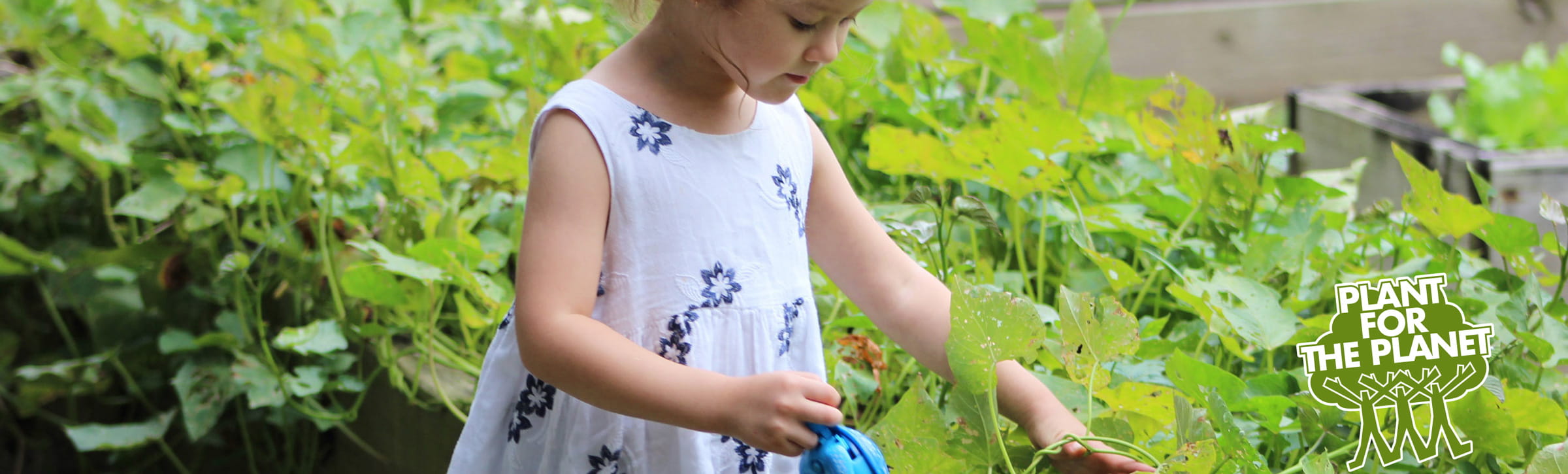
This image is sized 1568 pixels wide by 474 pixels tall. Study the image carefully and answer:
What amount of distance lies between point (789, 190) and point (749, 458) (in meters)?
0.19

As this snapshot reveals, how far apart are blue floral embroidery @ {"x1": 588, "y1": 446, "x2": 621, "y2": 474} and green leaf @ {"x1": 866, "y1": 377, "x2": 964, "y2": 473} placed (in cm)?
19

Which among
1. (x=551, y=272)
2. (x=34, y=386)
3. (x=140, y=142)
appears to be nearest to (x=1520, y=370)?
(x=551, y=272)

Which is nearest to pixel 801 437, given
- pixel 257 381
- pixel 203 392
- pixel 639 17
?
pixel 639 17

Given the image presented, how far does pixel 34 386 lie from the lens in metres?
1.63

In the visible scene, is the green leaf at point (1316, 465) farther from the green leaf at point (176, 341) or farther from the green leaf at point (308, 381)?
the green leaf at point (176, 341)

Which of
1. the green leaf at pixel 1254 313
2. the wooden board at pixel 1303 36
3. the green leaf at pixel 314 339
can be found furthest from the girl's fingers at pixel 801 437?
the wooden board at pixel 1303 36

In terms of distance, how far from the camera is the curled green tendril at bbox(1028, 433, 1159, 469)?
671mm

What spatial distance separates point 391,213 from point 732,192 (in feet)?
2.10

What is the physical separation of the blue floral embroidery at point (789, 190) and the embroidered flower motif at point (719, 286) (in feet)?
0.21

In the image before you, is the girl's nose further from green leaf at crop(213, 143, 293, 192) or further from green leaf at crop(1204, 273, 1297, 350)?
green leaf at crop(213, 143, 293, 192)

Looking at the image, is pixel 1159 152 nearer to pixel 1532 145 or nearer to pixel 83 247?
pixel 1532 145

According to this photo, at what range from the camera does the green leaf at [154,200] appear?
141 centimetres

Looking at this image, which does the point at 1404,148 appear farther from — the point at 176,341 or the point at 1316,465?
the point at 176,341

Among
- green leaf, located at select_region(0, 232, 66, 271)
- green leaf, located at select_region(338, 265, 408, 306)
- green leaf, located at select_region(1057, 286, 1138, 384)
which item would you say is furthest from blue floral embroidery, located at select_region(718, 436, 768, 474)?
green leaf, located at select_region(0, 232, 66, 271)
